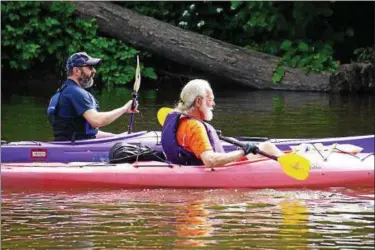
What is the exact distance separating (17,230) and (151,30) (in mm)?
10965

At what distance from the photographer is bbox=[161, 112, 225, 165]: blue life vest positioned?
7480 mm

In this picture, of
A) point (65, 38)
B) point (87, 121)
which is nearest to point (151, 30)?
point (65, 38)

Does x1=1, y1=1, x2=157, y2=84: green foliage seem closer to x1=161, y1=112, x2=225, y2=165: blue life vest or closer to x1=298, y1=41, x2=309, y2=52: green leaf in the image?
x1=298, y1=41, x2=309, y2=52: green leaf

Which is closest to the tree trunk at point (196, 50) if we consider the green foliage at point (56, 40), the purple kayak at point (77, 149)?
the green foliage at point (56, 40)

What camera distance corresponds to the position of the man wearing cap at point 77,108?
318 inches

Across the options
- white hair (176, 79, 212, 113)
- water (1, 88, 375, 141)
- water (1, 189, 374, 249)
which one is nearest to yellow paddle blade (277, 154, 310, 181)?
water (1, 189, 374, 249)

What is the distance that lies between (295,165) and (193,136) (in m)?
0.79

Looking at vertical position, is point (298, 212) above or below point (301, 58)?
below

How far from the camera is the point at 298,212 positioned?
6.79 metres

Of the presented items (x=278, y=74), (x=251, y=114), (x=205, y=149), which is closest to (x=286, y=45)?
(x=278, y=74)

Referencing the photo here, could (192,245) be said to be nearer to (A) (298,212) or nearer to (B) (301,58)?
(A) (298,212)

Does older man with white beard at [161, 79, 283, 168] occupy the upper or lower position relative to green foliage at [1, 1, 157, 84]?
Result: lower

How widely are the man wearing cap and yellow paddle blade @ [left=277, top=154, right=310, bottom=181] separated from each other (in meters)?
1.48

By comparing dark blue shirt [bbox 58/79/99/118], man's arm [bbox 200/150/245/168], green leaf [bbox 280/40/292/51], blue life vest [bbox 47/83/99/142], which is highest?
green leaf [bbox 280/40/292/51]
